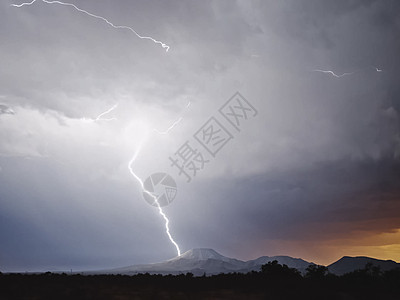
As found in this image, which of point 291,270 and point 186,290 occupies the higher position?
point 291,270

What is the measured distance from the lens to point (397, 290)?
23203 millimetres

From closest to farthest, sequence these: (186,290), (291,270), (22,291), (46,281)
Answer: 1. (22,291)
2. (186,290)
3. (46,281)
4. (291,270)

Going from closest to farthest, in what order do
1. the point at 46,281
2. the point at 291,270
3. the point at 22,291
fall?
the point at 22,291, the point at 46,281, the point at 291,270

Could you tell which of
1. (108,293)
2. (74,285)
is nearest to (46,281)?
(74,285)

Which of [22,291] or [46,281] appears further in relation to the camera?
[46,281]

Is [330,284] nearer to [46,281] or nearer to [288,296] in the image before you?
[288,296]

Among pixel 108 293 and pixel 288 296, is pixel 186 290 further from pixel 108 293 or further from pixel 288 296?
pixel 288 296

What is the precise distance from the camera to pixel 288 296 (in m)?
20.5

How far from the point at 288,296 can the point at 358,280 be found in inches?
401

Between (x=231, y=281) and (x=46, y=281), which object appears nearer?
(x=46, y=281)

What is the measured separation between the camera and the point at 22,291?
19750 millimetres

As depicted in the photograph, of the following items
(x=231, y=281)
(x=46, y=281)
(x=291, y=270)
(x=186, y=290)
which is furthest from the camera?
(x=291, y=270)

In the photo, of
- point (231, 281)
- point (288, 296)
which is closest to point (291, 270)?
point (231, 281)

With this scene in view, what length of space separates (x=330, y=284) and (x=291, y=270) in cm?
1089
